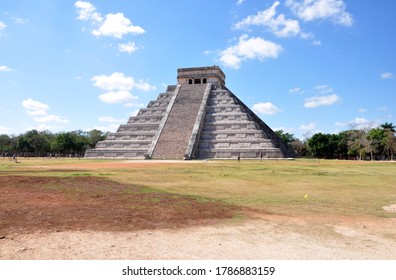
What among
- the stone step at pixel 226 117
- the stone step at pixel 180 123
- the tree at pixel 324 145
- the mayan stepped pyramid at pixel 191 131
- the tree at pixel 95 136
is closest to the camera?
the mayan stepped pyramid at pixel 191 131

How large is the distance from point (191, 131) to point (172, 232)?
38.8 metres

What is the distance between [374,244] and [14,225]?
6.91 meters

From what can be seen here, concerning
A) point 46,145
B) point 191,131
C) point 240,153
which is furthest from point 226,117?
point 46,145

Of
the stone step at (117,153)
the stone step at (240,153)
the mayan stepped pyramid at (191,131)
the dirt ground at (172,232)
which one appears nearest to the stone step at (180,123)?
the mayan stepped pyramid at (191,131)

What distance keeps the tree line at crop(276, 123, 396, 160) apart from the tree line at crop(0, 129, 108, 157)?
52.4m

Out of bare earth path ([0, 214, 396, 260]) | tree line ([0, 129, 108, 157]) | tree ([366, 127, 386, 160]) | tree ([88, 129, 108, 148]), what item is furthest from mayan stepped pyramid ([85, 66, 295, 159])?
tree ([88, 129, 108, 148])

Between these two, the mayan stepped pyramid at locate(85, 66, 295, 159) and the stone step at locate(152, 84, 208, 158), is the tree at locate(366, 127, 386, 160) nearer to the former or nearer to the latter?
the mayan stepped pyramid at locate(85, 66, 295, 159)

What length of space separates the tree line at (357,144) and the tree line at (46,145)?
2062 inches

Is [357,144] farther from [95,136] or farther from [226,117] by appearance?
[95,136]

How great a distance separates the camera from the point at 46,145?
8838cm

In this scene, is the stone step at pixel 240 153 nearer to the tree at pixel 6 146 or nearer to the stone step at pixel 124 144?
the stone step at pixel 124 144

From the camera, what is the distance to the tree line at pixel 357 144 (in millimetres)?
69500

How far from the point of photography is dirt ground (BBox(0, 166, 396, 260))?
17.8 ft
